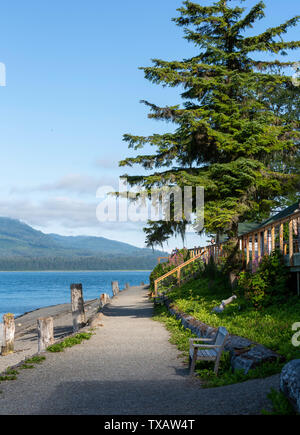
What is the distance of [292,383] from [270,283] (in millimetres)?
7911

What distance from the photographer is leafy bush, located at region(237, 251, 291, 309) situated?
12758mm

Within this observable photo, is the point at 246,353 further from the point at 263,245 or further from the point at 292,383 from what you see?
the point at 263,245

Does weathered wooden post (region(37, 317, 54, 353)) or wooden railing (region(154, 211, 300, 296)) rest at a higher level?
wooden railing (region(154, 211, 300, 296))

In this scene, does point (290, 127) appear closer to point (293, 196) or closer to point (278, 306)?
point (293, 196)

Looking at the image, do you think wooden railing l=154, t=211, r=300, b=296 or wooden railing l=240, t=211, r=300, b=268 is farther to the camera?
wooden railing l=154, t=211, r=300, b=296

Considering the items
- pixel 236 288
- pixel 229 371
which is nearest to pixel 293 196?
pixel 236 288

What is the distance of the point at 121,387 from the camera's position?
25.8 ft

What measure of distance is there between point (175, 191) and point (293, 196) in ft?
18.4

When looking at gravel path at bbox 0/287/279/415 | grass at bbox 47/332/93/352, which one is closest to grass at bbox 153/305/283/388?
gravel path at bbox 0/287/279/415

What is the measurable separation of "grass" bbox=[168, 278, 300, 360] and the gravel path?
1.52 metres

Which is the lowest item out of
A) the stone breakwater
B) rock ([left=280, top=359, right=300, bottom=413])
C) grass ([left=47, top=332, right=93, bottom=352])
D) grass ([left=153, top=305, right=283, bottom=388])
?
grass ([left=47, top=332, right=93, bottom=352])

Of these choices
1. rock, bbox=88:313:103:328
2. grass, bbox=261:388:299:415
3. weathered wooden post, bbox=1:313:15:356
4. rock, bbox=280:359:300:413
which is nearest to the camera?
rock, bbox=280:359:300:413

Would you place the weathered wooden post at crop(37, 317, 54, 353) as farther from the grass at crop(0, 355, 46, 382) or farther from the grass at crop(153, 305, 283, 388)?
the grass at crop(153, 305, 283, 388)

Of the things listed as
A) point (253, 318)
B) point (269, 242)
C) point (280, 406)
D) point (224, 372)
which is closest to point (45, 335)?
point (253, 318)
